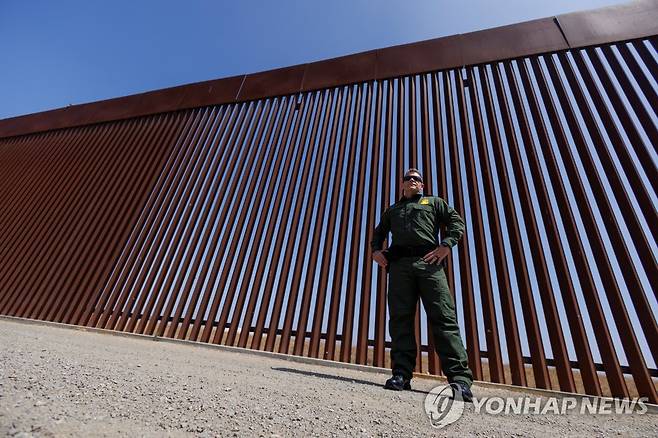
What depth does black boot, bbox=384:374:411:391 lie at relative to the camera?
5.98ft

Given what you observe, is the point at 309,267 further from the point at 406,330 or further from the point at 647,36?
the point at 647,36

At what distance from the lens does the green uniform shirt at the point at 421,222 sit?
218cm

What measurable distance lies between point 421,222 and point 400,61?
3.35 metres

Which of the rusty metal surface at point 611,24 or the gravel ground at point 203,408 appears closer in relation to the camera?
the gravel ground at point 203,408

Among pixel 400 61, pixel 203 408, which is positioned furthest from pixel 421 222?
pixel 400 61

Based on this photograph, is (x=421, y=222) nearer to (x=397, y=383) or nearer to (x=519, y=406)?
(x=397, y=383)

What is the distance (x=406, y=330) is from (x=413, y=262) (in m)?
0.45

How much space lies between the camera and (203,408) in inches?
43.5

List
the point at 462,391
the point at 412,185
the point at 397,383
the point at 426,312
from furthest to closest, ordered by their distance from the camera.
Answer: the point at 412,185, the point at 426,312, the point at 397,383, the point at 462,391

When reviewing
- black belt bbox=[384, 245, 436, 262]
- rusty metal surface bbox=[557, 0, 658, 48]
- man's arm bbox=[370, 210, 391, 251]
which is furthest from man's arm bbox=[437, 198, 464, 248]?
rusty metal surface bbox=[557, 0, 658, 48]

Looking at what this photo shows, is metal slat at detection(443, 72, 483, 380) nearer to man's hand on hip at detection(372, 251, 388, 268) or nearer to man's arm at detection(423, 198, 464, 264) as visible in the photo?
man's arm at detection(423, 198, 464, 264)

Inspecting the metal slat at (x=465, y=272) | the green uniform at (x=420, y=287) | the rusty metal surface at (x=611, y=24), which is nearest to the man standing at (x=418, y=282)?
the green uniform at (x=420, y=287)

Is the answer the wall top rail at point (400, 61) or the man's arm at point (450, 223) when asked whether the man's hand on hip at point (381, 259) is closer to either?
the man's arm at point (450, 223)

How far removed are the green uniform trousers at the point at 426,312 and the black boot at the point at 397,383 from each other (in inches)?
1.2
